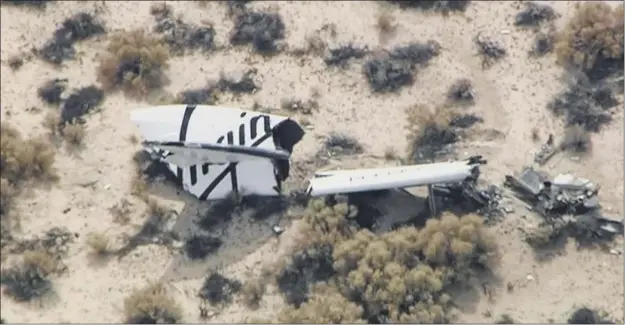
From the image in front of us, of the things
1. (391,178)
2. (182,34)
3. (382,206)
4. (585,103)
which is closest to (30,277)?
(382,206)

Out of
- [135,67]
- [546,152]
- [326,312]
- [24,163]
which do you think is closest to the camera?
[326,312]

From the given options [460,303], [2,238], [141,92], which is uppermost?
[141,92]

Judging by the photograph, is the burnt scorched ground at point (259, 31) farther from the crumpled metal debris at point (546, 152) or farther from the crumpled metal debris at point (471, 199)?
the crumpled metal debris at point (546, 152)

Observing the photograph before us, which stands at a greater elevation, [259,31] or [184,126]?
[259,31]

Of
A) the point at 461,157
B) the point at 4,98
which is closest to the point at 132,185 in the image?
the point at 4,98

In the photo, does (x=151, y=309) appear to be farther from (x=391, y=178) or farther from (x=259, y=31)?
(x=259, y=31)

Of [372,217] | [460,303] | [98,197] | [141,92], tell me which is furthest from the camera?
[141,92]

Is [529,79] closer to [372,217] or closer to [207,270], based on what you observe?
[372,217]
